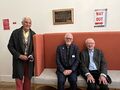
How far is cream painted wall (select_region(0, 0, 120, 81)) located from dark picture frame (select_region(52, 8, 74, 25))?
0.06 metres

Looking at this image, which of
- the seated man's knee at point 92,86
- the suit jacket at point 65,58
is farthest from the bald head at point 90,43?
the seated man's knee at point 92,86

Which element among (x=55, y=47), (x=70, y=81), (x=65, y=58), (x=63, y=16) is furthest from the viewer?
(x=63, y=16)

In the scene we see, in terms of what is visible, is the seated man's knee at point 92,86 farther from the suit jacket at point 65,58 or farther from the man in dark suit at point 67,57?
the suit jacket at point 65,58

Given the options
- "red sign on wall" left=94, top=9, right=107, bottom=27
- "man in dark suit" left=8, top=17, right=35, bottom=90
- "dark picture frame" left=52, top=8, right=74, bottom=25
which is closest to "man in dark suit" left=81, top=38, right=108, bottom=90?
"red sign on wall" left=94, top=9, right=107, bottom=27

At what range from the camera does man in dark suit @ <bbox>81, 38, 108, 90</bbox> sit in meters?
3.19

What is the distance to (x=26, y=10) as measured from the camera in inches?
166

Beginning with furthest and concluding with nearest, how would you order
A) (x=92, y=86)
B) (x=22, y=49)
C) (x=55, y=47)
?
(x=55, y=47) → (x=22, y=49) → (x=92, y=86)

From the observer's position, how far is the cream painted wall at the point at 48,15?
3852mm

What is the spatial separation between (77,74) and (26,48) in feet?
2.95

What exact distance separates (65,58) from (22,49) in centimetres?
70

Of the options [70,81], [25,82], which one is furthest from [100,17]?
[25,82]

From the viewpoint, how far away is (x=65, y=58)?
3.47m

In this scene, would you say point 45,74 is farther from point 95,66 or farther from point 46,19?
point 46,19

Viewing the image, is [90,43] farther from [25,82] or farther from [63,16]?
[25,82]
